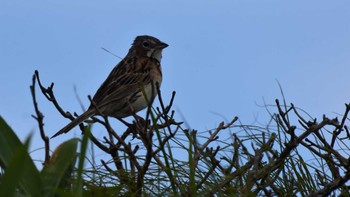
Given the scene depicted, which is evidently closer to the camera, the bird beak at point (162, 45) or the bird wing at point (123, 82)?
the bird wing at point (123, 82)

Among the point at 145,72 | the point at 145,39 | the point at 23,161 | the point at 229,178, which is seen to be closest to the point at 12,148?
the point at 23,161

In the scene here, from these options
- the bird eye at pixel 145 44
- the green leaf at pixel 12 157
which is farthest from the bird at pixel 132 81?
the green leaf at pixel 12 157

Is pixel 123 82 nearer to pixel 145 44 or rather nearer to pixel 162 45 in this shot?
pixel 162 45

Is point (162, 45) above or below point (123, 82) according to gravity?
above

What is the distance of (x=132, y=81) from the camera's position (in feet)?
29.2

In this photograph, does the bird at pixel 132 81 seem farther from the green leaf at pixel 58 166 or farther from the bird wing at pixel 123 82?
the green leaf at pixel 58 166

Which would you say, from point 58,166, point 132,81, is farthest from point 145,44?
point 58,166

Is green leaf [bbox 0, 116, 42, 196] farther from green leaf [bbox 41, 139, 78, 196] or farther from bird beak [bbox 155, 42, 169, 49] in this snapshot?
bird beak [bbox 155, 42, 169, 49]

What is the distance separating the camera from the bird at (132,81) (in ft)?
27.2

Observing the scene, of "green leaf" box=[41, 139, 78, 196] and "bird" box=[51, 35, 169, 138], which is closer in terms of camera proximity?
"green leaf" box=[41, 139, 78, 196]

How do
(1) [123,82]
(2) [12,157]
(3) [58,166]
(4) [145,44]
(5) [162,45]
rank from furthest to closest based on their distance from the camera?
(4) [145,44], (5) [162,45], (1) [123,82], (3) [58,166], (2) [12,157]

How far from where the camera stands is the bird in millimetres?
8289

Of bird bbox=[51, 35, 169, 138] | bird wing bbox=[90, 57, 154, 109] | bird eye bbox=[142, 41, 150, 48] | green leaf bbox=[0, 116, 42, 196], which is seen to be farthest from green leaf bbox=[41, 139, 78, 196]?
bird eye bbox=[142, 41, 150, 48]

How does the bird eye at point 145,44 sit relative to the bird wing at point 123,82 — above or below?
above
